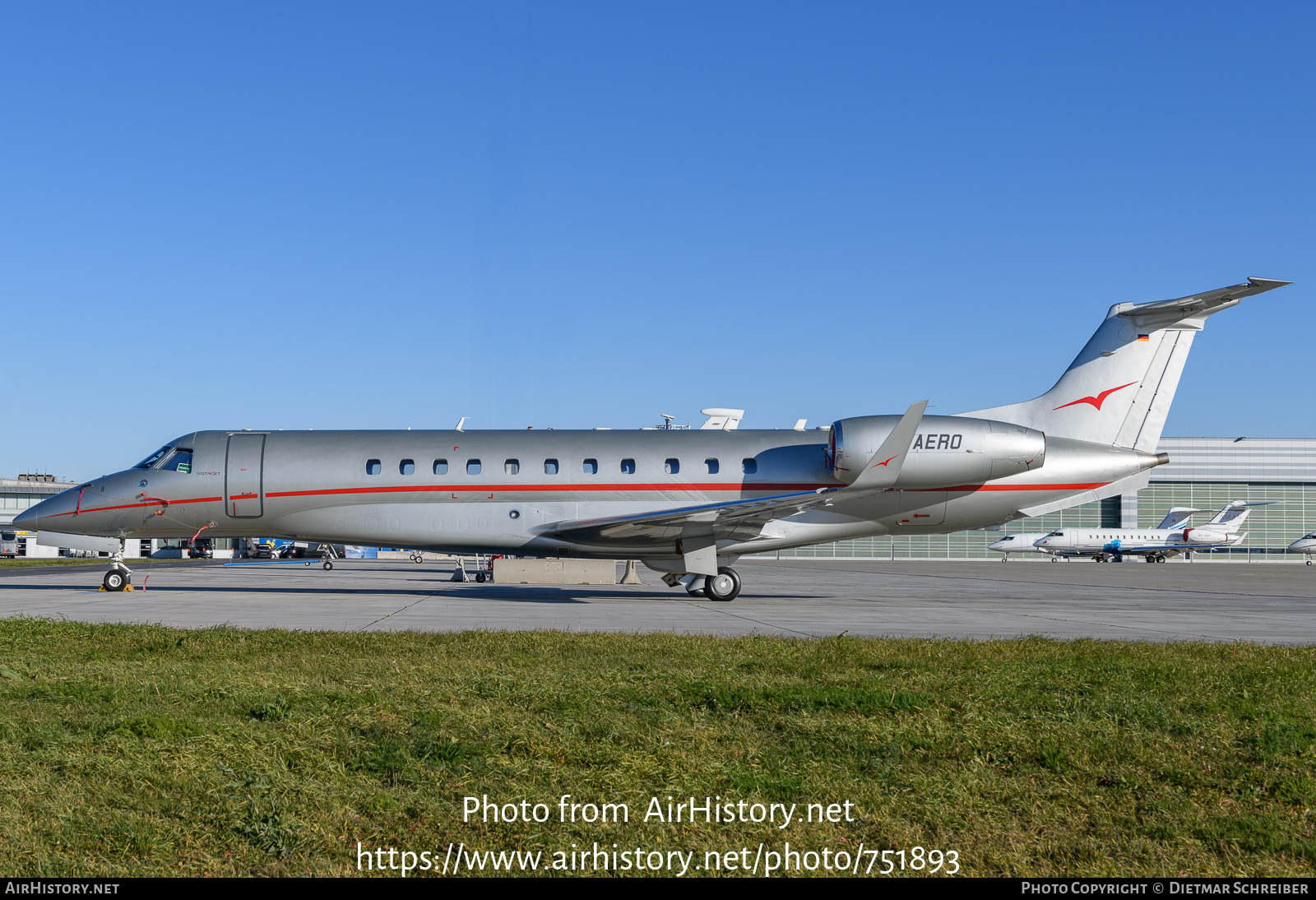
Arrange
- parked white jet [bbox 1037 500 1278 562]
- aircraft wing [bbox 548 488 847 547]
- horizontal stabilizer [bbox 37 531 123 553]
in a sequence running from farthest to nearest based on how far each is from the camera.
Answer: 1. parked white jet [bbox 1037 500 1278 562]
2. horizontal stabilizer [bbox 37 531 123 553]
3. aircraft wing [bbox 548 488 847 547]

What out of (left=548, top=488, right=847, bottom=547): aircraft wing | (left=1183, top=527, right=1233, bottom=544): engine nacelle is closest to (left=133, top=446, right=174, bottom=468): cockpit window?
(left=548, top=488, right=847, bottom=547): aircraft wing

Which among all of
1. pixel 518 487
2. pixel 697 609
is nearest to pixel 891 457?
pixel 697 609

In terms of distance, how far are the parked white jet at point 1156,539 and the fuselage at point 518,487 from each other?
5830 centimetres

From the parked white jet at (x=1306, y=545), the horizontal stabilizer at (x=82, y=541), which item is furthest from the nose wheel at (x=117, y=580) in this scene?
the parked white jet at (x=1306, y=545)

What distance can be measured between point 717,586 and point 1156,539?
6522 cm

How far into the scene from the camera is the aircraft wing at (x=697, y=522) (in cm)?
1856

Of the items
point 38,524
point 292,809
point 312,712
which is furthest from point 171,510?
point 292,809

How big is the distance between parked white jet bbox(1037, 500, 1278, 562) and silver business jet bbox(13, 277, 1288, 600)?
2269 inches

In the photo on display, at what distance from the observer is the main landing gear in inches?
795

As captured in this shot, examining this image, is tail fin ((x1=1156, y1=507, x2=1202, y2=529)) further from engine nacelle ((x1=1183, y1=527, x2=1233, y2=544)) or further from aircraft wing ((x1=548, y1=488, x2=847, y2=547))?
aircraft wing ((x1=548, y1=488, x2=847, y2=547))

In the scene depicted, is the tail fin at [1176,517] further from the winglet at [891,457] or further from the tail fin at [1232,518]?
the winglet at [891,457]

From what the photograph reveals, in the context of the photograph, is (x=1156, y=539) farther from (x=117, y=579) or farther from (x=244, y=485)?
(x=117, y=579)

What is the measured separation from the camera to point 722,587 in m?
20.2

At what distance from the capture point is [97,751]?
5.27 metres
